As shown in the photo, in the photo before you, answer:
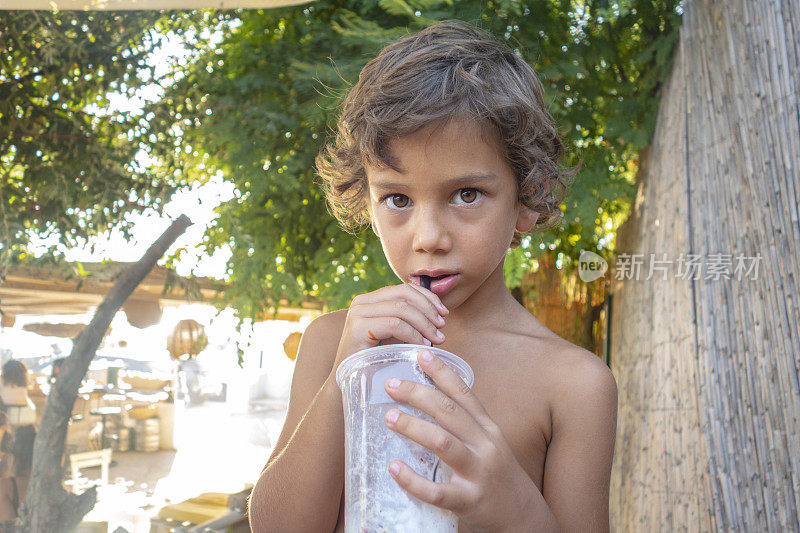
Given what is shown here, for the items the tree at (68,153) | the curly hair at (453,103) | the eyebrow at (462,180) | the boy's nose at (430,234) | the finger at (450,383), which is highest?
the tree at (68,153)

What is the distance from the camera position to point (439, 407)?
0.67 meters

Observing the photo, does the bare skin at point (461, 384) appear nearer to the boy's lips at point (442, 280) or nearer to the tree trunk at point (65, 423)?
the boy's lips at point (442, 280)

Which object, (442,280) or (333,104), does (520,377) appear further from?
(333,104)

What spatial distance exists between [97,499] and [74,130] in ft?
6.51

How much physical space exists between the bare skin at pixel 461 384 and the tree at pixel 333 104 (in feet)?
5.18

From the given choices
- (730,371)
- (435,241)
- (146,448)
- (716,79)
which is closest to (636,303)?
(730,371)

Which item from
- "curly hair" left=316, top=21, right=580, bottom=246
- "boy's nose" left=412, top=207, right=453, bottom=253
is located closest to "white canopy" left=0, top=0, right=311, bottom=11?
"curly hair" left=316, top=21, right=580, bottom=246

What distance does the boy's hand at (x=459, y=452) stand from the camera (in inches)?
25.5

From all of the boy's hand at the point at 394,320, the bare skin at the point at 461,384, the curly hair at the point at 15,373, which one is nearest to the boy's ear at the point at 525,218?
the bare skin at the point at 461,384

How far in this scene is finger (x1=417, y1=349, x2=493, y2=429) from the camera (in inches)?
27.0

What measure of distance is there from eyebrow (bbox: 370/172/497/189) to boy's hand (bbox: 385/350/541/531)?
266 mm

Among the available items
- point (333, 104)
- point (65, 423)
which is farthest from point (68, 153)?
point (333, 104)

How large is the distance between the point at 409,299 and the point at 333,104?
1829 mm

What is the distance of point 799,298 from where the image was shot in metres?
2.04
